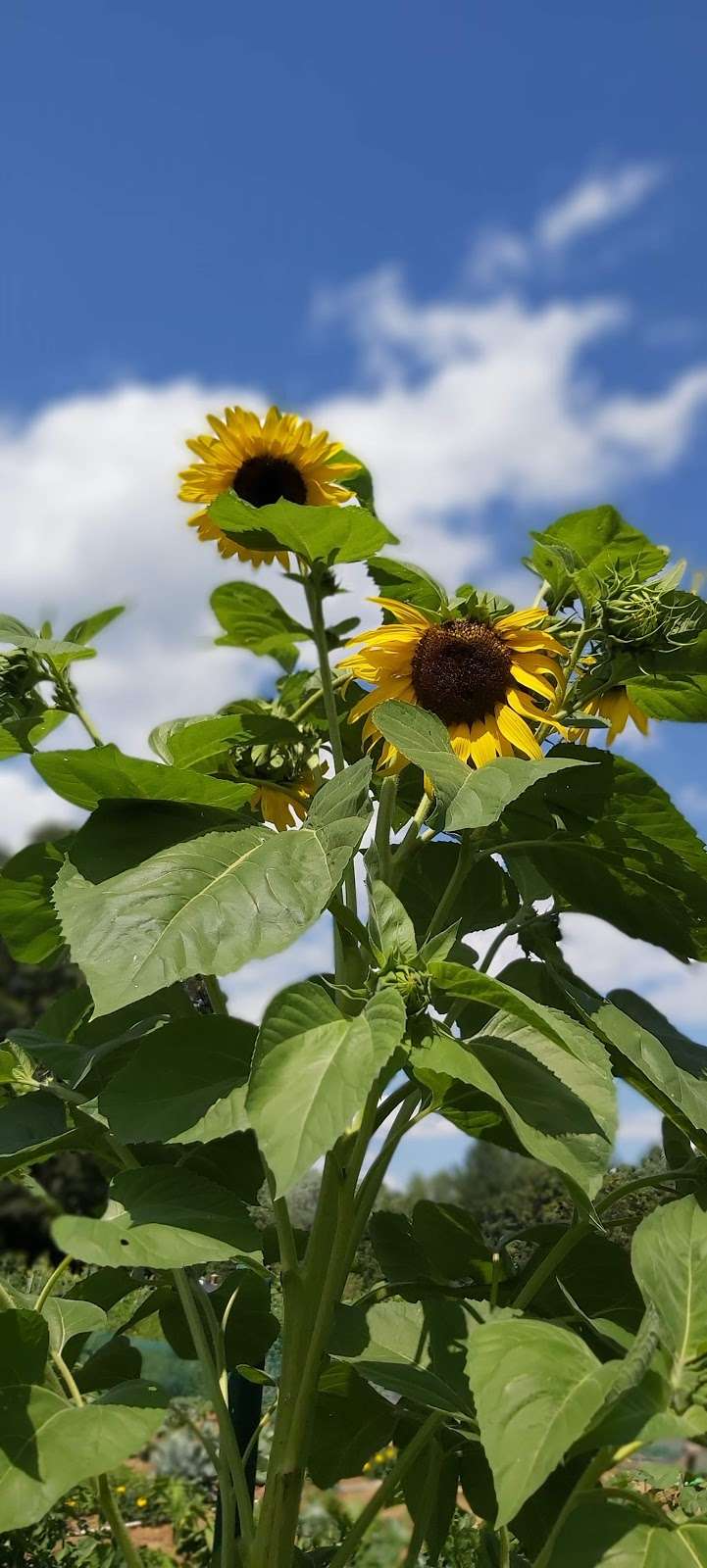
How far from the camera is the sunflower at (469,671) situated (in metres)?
1.53

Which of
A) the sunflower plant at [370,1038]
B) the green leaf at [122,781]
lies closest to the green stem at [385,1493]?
the sunflower plant at [370,1038]

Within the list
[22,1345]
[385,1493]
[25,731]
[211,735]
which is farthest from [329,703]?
[385,1493]

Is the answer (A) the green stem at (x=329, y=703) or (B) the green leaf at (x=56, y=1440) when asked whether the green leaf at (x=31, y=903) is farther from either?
(B) the green leaf at (x=56, y=1440)

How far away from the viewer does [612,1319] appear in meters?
1.54

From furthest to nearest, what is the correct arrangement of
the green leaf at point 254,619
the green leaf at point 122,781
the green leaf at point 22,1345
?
the green leaf at point 254,619, the green leaf at point 122,781, the green leaf at point 22,1345

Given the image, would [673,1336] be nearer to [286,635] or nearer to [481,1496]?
[481,1496]

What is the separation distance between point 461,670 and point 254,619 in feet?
1.11

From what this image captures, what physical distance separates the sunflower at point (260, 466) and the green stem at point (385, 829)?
0.45m

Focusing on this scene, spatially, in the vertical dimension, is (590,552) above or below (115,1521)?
above

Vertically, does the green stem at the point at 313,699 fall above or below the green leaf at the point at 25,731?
above

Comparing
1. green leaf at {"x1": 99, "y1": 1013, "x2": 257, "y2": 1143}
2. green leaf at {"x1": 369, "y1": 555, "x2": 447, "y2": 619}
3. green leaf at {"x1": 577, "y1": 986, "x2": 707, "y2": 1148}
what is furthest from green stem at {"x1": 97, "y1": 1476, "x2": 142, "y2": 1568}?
green leaf at {"x1": 369, "y1": 555, "x2": 447, "y2": 619}

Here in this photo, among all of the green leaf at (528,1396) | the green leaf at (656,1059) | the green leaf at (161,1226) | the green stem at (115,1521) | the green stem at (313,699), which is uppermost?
the green stem at (313,699)

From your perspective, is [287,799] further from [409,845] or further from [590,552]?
[590,552]

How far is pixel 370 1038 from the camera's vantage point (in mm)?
1135
